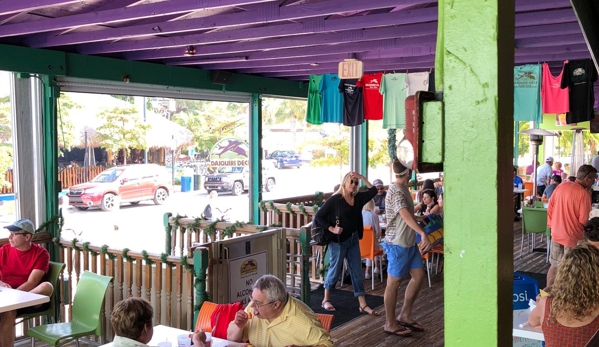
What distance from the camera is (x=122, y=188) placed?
328 inches

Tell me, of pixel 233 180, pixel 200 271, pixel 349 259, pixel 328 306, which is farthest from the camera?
pixel 233 180

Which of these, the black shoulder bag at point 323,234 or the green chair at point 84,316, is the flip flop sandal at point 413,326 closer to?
the black shoulder bag at point 323,234

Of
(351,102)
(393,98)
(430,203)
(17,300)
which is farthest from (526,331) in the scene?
(351,102)

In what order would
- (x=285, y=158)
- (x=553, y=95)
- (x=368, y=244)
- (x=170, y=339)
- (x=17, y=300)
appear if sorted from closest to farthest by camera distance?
(x=170, y=339), (x=17, y=300), (x=368, y=244), (x=553, y=95), (x=285, y=158)

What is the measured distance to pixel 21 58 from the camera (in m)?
6.70

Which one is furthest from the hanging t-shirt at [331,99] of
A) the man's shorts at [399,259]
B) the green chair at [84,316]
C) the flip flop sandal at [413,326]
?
the green chair at [84,316]

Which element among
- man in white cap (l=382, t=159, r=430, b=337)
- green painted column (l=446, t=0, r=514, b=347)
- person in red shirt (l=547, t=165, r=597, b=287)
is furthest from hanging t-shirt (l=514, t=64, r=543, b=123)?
green painted column (l=446, t=0, r=514, b=347)

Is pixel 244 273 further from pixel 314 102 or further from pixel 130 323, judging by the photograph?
pixel 314 102

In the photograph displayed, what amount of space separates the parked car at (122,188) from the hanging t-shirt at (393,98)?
3428mm

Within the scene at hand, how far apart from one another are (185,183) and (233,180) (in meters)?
1.04

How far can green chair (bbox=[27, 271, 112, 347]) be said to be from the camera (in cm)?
526

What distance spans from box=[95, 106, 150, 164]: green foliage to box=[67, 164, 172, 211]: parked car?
0.95 feet

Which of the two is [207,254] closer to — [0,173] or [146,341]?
A: [146,341]

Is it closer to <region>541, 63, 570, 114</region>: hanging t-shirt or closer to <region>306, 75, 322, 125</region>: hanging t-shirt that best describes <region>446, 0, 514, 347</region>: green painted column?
<region>541, 63, 570, 114</region>: hanging t-shirt
